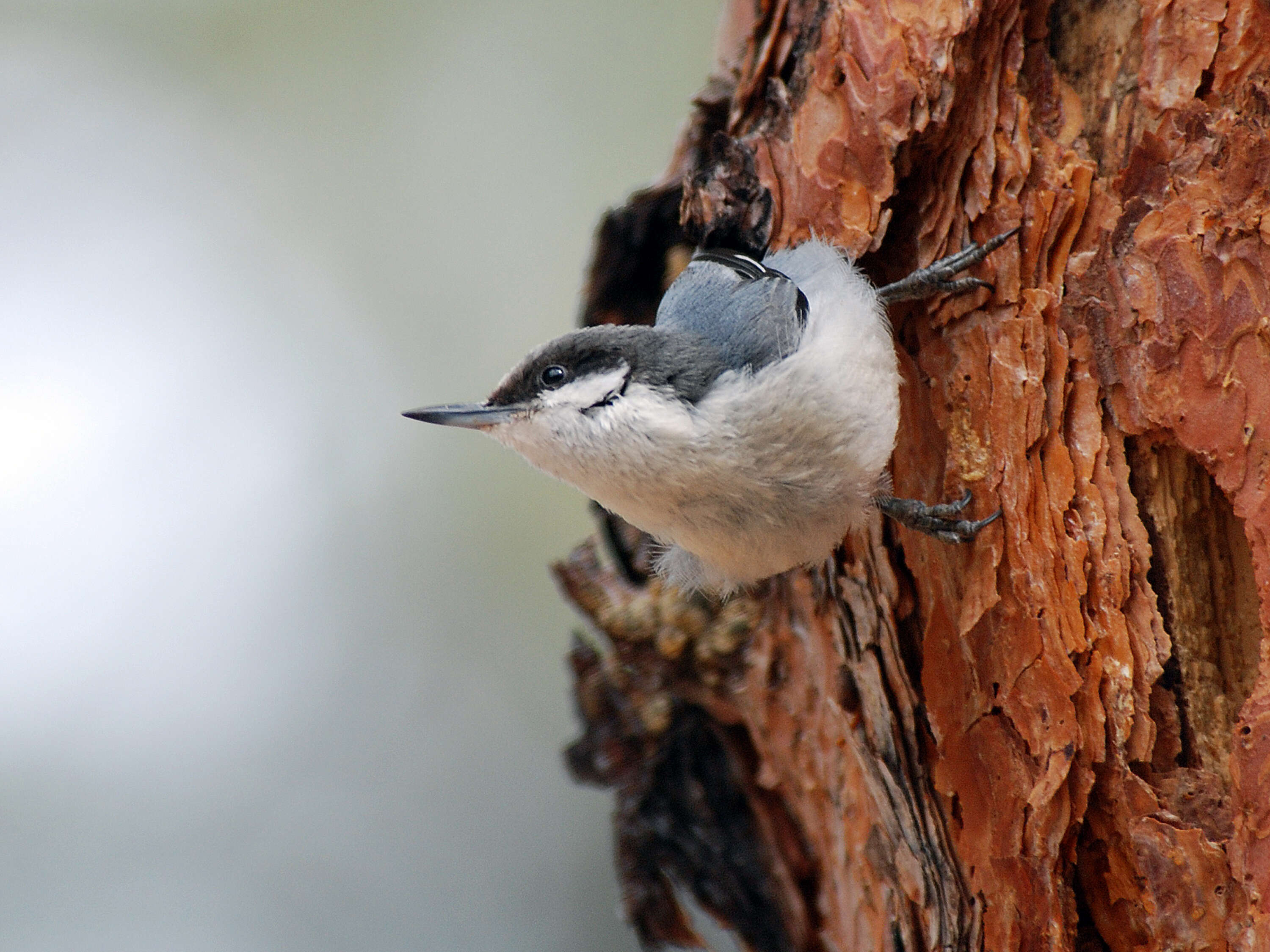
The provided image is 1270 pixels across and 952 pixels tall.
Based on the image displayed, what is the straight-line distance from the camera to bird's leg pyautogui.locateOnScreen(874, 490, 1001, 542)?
162 cm

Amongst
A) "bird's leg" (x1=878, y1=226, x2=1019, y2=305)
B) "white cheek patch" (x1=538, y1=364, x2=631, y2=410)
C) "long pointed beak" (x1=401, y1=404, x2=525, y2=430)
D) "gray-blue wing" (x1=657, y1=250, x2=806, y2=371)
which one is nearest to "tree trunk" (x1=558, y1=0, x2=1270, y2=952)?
"bird's leg" (x1=878, y1=226, x2=1019, y2=305)

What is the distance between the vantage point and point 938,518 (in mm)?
1648

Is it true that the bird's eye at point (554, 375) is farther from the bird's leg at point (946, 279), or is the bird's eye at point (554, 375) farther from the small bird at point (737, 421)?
the bird's leg at point (946, 279)

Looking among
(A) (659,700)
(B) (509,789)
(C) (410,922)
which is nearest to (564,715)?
(B) (509,789)

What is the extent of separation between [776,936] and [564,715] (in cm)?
152

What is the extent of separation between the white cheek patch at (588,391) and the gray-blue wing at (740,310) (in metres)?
0.20

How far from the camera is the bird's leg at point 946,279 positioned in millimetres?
1640

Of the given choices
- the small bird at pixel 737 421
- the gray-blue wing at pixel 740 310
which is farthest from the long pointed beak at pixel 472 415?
the gray-blue wing at pixel 740 310

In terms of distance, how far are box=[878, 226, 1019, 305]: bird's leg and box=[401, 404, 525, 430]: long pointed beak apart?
73 centimetres

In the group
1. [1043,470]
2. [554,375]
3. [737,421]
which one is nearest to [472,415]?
[554,375]

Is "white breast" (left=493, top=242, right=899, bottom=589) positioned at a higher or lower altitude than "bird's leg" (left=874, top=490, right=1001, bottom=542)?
higher

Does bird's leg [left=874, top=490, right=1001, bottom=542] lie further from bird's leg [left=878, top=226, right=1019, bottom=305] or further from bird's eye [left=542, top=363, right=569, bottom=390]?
bird's eye [left=542, top=363, right=569, bottom=390]

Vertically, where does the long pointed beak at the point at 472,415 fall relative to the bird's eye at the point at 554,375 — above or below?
below

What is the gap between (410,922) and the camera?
3186 mm
